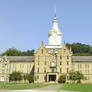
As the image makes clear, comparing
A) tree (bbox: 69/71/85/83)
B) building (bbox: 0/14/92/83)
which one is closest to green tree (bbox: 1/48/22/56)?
building (bbox: 0/14/92/83)

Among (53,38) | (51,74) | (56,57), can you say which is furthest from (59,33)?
(51,74)

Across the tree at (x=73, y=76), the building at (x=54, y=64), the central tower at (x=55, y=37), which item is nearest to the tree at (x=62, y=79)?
the building at (x=54, y=64)

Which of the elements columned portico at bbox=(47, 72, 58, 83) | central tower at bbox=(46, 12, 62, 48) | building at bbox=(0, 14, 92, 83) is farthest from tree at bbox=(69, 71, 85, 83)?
central tower at bbox=(46, 12, 62, 48)

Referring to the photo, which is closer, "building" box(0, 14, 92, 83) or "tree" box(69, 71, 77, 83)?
"tree" box(69, 71, 77, 83)

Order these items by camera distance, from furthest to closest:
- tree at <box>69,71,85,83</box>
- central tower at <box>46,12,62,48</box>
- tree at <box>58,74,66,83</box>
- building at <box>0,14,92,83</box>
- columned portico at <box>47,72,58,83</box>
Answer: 1. central tower at <box>46,12,62,48</box>
2. building at <box>0,14,92,83</box>
3. columned portico at <box>47,72,58,83</box>
4. tree at <box>58,74,66,83</box>
5. tree at <box>69,71,85,83</box>

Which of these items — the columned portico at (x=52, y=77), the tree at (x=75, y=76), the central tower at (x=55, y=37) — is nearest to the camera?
the tree at (x=75, y=76)

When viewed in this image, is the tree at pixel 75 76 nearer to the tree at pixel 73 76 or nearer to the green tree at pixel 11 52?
the tree at pixel 73 76

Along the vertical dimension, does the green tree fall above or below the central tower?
below

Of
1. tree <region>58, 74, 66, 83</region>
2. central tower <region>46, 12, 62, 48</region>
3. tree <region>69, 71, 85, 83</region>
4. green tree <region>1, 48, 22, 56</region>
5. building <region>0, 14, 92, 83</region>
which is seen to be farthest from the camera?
green tree <region>1, 48, 22, 56</region>

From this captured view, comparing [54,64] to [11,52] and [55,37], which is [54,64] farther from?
[11,52]

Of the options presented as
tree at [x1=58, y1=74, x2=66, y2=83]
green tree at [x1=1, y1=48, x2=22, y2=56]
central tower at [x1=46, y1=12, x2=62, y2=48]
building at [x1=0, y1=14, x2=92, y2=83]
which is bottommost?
tree at [x1=58, y1=74, x2=66, y2=83]

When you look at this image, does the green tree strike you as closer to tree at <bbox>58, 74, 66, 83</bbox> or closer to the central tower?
the central tower

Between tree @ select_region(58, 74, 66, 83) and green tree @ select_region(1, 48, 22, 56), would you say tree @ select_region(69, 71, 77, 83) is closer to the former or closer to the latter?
tree @ select_region(58, 74, 66, 83)

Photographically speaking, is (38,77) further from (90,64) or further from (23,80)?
(90,64)
